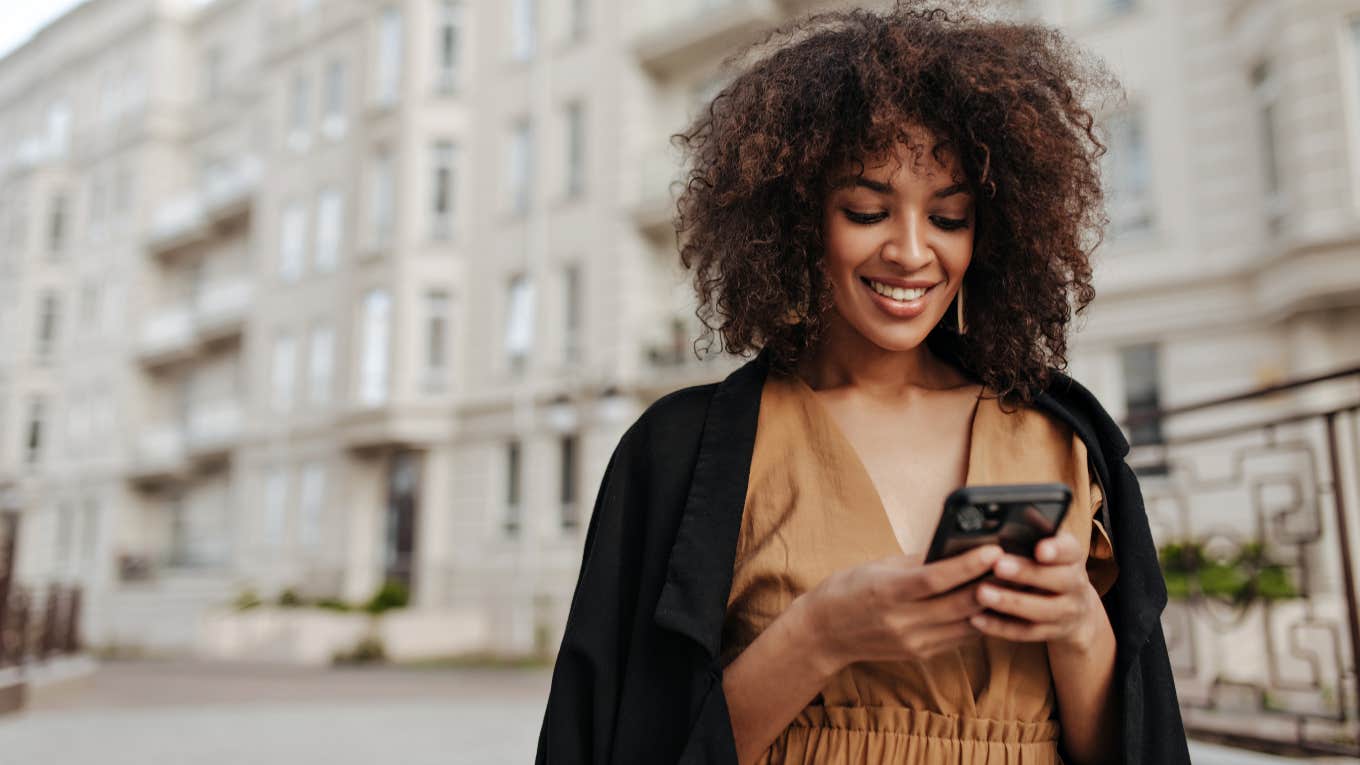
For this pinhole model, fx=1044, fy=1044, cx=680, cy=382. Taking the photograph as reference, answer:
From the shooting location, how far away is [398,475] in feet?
70.6

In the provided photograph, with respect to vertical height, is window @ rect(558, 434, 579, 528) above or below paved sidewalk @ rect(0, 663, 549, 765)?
above

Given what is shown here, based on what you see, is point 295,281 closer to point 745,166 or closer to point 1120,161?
point 1120,161

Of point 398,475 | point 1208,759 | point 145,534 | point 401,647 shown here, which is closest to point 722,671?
point 1208,759

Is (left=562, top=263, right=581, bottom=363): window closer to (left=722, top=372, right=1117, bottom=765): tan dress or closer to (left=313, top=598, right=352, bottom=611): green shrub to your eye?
(left=313, top=598, right=352, bottom=611): green shrub

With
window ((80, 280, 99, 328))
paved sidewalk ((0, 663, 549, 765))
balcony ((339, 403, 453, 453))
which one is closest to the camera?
paved sidewalk ((0, 663, 549, 765))

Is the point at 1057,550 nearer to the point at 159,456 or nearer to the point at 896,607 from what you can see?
the point at 896,607

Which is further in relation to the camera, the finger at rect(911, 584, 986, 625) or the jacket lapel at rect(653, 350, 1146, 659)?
the jacket lapel at rect(653, 350, 1146, 659)

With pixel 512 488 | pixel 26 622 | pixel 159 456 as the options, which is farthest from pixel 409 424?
pixel 159 456

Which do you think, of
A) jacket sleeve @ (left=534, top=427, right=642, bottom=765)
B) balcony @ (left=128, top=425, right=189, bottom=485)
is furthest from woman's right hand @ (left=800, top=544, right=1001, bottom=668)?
balcony @ (left=128, top=425, right=189, bottom=485)

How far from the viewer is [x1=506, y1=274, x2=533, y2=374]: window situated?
19625mm

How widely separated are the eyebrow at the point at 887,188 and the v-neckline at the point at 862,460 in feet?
1.10

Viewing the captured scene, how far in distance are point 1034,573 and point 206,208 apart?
2960 cm

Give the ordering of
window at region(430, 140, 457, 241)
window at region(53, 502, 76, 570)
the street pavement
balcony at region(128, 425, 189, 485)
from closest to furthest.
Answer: the street pavement
window at region(430, 140, 457, 241)
balcony at region(128, 425, 189, 485)
window at region(53, 502, 76, 570)

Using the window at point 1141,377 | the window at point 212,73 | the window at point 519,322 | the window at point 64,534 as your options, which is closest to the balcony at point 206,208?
the window at point 212,73
